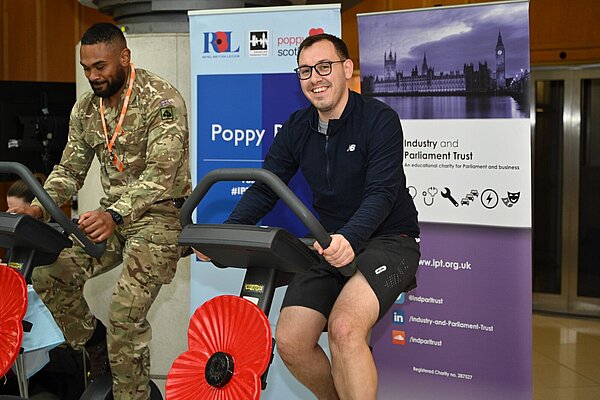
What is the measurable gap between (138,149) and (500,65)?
178 centimetres

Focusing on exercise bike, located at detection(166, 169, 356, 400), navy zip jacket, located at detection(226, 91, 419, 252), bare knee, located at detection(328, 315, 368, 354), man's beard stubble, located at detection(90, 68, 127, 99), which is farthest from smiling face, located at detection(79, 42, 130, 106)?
bare knee, located at detection(328, 315, 368, 354)

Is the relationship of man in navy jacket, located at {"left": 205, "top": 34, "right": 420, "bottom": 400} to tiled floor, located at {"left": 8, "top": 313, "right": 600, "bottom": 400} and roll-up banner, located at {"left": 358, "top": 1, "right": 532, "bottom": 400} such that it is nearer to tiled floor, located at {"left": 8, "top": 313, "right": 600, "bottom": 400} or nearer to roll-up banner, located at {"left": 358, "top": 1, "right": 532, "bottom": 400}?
roll-up banner, located at {"left": 358, "top": 1, "right": 532, "bottom": 400}

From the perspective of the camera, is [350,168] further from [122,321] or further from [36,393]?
[36,393]

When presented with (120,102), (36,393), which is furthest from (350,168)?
(36,393)

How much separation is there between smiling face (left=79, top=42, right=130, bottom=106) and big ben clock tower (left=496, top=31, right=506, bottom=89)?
1.76 metres

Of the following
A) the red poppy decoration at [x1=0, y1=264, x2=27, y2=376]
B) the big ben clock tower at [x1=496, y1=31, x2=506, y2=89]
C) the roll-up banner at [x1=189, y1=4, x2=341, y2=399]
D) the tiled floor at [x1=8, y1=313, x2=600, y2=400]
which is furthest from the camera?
the tiled floor at [x1=8, y1=313, x2=600, y2=400]

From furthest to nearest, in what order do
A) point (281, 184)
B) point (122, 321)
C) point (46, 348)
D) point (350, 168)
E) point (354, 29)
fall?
point (354, 29) < point (46, 348) < point (122, 321) < point (350, 168) < point (281, 184)

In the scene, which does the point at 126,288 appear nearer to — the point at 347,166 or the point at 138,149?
the point at 138,149

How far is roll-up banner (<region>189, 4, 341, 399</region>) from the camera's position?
3.92 meters

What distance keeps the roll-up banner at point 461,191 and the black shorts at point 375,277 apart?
1166 mm

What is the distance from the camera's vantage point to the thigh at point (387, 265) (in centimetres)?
→ 261

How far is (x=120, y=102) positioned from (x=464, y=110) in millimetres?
1690

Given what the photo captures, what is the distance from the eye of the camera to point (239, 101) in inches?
158

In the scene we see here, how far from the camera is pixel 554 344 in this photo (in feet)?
20.3
